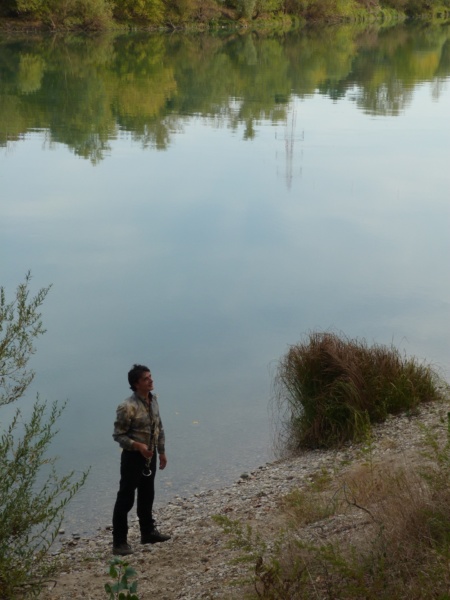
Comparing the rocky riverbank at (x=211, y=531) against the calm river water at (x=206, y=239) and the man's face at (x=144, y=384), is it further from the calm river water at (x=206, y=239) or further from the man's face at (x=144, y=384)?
the man's face at (x=144, y=384)

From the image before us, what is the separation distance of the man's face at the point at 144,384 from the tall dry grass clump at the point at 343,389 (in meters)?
2.91

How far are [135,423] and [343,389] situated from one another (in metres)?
3.21

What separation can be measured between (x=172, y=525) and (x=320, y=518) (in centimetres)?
150

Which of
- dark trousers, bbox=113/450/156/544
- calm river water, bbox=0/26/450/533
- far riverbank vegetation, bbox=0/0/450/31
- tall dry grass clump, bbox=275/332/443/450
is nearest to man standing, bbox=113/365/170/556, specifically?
dark trousers, bbox=113/450/156/544

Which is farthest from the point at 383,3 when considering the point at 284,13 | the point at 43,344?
the point at 43,344

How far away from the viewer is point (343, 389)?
9227 mm

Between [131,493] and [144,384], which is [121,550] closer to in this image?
[131,493]

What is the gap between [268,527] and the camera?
6805 mm

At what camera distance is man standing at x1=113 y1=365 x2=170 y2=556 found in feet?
21.3

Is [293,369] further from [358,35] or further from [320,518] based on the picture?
[358,35]

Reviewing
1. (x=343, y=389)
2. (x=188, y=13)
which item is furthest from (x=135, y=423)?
(x=188, y=13)

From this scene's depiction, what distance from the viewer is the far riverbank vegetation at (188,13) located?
171 ft

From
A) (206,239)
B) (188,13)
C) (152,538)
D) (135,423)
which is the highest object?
(188,13)

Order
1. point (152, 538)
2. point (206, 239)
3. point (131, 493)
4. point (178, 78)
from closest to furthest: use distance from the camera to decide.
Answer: point (131, 493)
point (152, 538)
point (206, 239)
point (178, 78)
